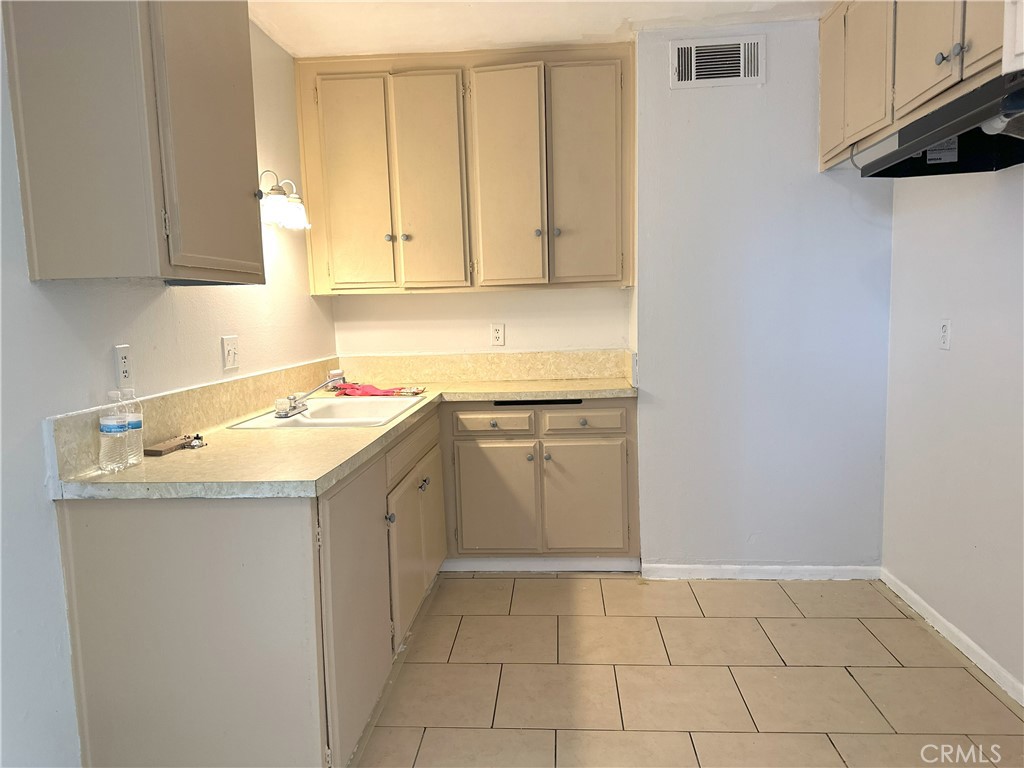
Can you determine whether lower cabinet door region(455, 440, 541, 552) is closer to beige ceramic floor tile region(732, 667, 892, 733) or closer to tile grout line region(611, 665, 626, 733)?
tile grout line region(611, 665, 626, 733)

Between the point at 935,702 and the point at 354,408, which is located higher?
the point at 354,408

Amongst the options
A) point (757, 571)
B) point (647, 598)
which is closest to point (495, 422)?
point (647, 598)

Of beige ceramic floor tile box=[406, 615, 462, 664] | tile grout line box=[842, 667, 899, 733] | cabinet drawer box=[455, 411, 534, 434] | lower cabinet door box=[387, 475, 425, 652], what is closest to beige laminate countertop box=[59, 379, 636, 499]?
lower cabinet door box=[387, 475, 425, 652]

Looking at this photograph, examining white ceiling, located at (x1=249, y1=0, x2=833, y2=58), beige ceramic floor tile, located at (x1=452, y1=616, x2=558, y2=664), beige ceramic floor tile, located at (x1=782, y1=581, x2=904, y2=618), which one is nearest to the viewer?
beige ceramic floor tile, located at (x1=452, y1=616, x2=558, y2=664)

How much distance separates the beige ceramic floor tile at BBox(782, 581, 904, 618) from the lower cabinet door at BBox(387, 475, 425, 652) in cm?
154

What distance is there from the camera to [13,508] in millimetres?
1493

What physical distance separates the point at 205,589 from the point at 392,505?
2.32 ft

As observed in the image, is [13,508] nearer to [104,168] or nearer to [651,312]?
[104,168]

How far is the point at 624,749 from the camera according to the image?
6.30 feet

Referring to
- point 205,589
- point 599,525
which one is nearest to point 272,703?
point 205,589

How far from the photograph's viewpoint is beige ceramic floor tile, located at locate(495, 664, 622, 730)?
2057 mm

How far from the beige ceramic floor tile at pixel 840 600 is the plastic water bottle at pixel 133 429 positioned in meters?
2.44

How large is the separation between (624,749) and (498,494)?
1.37 m

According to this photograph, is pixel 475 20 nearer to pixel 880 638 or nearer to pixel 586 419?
pixel 586 419
